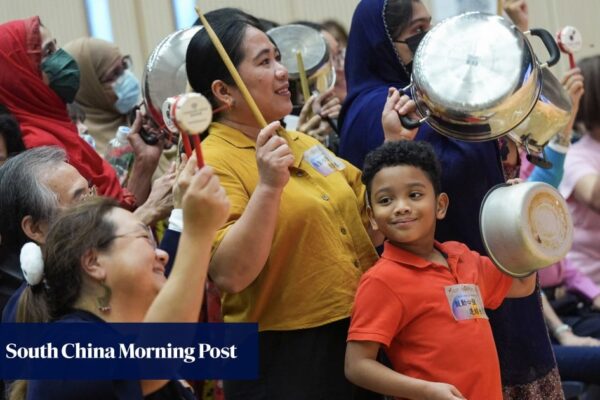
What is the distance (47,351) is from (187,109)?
1.51 feet

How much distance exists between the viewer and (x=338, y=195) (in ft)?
7.88

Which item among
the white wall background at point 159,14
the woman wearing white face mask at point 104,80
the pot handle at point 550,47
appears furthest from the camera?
the white wall background at point 159,14

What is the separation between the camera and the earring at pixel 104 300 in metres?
1.90

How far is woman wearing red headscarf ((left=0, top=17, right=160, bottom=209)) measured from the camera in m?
3.15

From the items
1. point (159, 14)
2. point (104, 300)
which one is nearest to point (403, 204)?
point (104, 300)

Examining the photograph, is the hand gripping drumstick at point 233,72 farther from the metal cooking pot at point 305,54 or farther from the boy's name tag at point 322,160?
the metal cooking pot at point 305,54

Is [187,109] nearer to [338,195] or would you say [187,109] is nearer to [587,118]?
[338,195]

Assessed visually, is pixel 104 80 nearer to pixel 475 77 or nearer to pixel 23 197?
pixel 23 197

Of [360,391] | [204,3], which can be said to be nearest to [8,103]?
[360,391]

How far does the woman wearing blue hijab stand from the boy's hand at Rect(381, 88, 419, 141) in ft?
0.41

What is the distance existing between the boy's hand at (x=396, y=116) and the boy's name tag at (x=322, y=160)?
12 centimetres

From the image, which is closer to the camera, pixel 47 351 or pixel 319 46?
pixel 47 351

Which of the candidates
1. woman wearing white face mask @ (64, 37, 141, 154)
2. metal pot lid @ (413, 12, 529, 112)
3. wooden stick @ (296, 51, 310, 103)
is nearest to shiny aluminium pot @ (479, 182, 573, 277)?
metal pot lid @ (413, 12, 529, 112)

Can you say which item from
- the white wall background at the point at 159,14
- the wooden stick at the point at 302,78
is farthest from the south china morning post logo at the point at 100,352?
the white wall background at the point at 159,14
